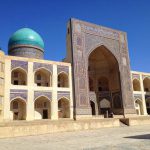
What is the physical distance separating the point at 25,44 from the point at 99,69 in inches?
473

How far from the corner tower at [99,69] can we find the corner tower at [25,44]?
15.8 feet

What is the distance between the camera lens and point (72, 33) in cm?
2631

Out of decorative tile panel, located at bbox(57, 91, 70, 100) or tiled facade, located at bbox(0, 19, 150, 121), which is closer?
tiled facade, located at bbox(0, 19, 150, 121)

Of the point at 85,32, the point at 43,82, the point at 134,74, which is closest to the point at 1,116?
the point at 43,82

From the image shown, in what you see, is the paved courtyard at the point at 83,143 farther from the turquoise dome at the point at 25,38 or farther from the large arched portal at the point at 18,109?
the turquoise dome at the point at 25,38

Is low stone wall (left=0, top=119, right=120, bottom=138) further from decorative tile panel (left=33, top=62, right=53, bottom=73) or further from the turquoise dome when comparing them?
the turquoise dome

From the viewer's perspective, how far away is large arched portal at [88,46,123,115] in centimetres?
2994

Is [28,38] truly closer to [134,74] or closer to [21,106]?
[21,106]

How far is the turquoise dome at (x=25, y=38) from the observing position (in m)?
28.4

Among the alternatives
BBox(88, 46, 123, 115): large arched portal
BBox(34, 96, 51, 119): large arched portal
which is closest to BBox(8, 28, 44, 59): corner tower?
BBox(34, 96, 51, 119): large arched portal

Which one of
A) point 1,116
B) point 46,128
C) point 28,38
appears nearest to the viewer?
point 46,128

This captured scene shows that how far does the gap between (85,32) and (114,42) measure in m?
5.16

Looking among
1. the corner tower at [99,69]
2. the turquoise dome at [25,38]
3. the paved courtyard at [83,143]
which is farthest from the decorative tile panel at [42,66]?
the paved courtyard at [83,143]

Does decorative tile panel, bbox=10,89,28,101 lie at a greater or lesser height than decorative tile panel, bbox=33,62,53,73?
lesser
